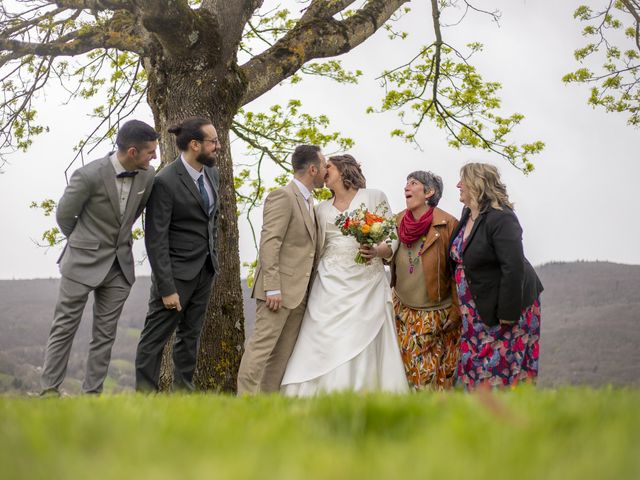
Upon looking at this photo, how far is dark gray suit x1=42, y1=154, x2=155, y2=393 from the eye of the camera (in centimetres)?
554

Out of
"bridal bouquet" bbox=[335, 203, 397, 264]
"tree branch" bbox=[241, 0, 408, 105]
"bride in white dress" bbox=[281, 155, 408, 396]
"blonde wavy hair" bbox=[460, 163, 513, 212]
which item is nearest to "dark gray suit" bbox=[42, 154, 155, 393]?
"bride in white dress" bbox=[281, 155, 408, 396]

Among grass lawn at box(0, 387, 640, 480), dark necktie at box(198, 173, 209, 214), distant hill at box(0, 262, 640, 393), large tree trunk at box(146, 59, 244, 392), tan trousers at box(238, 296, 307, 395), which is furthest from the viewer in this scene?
distant hill at box(0, 262, 640, 393)

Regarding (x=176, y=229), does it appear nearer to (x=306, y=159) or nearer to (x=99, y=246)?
(x=99, y=246)

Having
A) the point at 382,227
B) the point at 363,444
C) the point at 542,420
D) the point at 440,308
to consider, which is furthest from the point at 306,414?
the point at 440,308

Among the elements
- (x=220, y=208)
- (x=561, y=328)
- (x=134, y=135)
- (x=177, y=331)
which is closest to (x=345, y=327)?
(x=177, y=331)

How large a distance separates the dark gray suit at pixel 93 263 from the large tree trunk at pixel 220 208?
181 centimetres

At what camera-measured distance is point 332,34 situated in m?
9.27

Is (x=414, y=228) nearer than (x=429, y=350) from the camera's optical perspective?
No

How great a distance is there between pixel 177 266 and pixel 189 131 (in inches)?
50.3

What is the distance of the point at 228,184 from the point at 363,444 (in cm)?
668

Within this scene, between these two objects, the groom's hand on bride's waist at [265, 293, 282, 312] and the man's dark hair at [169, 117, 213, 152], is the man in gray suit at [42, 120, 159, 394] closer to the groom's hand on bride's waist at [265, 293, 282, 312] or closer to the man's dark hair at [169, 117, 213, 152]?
the man's dark hair at [169, 117, 213, 152]

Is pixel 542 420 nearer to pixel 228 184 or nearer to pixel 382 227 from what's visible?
pixel 382 227

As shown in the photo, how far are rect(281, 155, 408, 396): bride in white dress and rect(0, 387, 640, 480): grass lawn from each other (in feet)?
13.2

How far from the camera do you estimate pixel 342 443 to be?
1.49m
